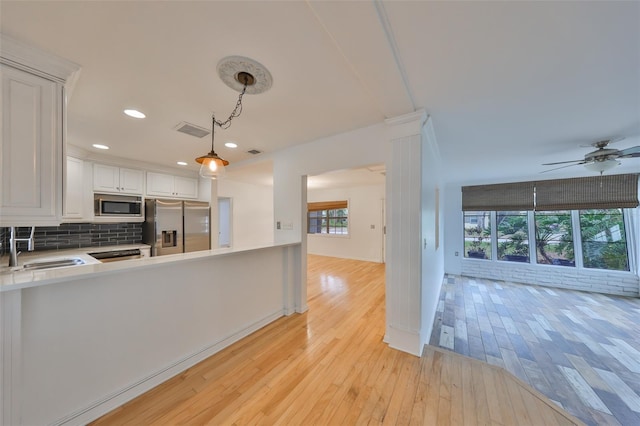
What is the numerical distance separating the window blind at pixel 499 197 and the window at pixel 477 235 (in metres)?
0.30

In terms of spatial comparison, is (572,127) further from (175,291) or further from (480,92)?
(175,291)

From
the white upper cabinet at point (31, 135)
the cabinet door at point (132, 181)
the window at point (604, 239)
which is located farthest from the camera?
the window at point (604, 239)

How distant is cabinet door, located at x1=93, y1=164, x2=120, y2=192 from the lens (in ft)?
11.3

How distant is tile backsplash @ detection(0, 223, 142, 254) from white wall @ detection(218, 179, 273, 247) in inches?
74.9

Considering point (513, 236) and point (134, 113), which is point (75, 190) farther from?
point (513, 236)

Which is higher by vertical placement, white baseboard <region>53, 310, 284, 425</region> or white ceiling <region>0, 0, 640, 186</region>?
white ceiling <region>0, 0, 640, 186</region>

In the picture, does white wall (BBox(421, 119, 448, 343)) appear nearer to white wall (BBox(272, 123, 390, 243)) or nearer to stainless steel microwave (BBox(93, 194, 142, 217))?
white wall (BBox(272, 123, 390, 243))

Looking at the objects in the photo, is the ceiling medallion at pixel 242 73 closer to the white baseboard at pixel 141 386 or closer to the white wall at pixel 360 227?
the white baseboard at pixel 141 386

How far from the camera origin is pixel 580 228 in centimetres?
456

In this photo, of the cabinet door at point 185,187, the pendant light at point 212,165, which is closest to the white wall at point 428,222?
the pendant light at point 212,165

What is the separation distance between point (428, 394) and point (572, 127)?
10.3 ft

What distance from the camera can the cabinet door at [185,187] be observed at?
4375 millimetres

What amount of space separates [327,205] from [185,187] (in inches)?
162

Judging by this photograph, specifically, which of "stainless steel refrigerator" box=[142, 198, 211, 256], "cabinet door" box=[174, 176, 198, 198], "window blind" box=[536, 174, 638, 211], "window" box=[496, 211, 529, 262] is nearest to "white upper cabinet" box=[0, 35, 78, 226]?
"stainless steel refrigerator" box=[142, 198, 211, 256]
